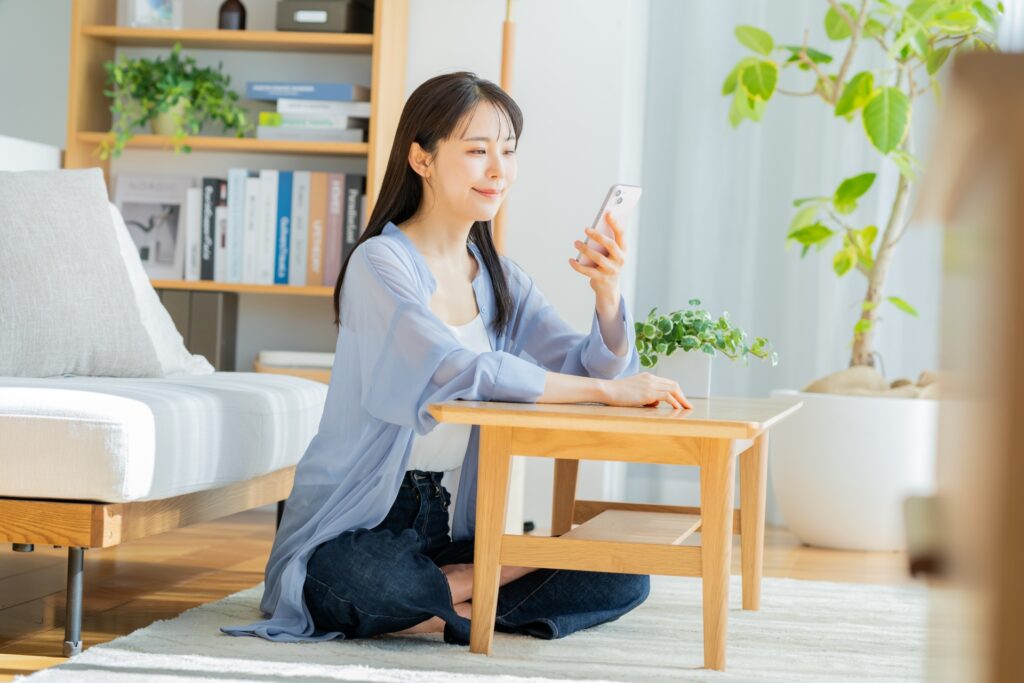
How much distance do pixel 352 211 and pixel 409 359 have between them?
5.80ft

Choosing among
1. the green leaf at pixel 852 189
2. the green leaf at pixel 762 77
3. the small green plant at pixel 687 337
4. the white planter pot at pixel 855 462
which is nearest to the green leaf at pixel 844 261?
the green leaf at pixel 852 189

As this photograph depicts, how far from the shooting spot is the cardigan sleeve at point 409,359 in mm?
1892

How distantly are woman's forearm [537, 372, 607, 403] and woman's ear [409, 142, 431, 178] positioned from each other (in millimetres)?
439

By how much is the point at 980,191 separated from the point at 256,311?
3393 millimetres

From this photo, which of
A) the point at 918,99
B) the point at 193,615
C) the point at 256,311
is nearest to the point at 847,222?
the point at 918,99

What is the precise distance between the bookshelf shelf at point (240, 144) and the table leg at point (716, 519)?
1.99 metres

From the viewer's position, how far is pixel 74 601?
1.91m

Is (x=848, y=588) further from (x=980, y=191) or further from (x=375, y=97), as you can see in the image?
(x=980, y=191)

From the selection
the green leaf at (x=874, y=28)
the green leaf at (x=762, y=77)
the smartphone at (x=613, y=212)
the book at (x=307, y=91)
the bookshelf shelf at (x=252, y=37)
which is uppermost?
the green leaf at (x=874, y=28)

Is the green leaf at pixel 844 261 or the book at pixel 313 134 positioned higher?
the book at pixel 313 134

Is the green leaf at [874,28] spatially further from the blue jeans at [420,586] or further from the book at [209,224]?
the blue jeans at [420,586]

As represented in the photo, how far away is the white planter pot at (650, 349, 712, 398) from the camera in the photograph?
2.52m

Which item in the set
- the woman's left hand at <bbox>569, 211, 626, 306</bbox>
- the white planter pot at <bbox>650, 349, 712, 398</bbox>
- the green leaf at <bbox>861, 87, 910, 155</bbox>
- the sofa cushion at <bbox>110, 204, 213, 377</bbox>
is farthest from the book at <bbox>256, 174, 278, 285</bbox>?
the woman's left hand at <bbox>569, 211, 626, 306</bbox>

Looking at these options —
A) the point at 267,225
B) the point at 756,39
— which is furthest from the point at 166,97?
the point at 756,39
